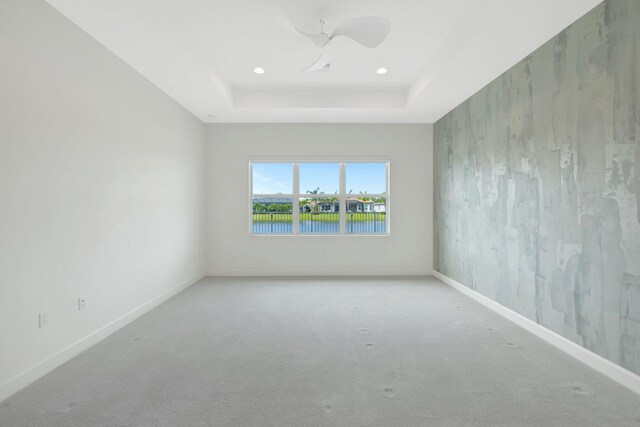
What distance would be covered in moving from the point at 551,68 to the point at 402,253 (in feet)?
11.3

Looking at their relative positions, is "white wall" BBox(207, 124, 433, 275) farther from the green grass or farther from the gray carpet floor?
the gray carpet floor

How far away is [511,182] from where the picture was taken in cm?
337

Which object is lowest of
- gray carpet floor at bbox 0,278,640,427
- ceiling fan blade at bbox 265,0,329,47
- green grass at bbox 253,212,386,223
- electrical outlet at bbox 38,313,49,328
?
gray carpet floor at bbox 0,278,640,427

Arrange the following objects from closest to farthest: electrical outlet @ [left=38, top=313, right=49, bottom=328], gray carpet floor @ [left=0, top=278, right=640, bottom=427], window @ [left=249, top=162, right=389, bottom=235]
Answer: gray carpet floor @ [left=0, top=278, right=640, bottom=427] → electrical outlet @ [left=38, top=313, right=49, bottom=328] → window @ [left=249, top=162, right=389, bottom=235]

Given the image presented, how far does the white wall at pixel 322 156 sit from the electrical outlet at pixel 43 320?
3216mm

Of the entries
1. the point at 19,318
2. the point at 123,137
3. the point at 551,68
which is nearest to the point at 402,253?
the point at 551,68

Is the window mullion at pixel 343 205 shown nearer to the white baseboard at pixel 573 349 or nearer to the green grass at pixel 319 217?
the green grass at pixel 319 217

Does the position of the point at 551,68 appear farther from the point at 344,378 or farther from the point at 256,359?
the point at 256,359

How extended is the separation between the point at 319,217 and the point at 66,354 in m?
3.88

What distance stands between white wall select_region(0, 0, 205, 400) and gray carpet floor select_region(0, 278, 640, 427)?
1.09 ft

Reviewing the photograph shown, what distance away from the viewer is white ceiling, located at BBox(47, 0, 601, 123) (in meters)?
2.55

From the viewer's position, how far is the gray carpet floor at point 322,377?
1826 millimetres

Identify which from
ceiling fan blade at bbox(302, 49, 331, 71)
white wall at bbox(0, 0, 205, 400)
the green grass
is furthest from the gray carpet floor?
ceiling fan blade at bbox(302, 49, 331, 71)

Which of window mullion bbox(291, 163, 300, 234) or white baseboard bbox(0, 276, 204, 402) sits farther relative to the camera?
window mullion bbox(291, 163, 300, 234)
